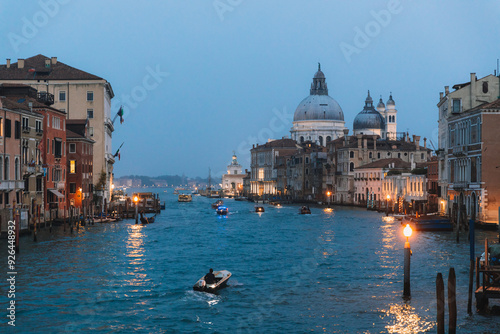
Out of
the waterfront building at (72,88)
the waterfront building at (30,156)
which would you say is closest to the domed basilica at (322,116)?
the waterfront building at (72,88)

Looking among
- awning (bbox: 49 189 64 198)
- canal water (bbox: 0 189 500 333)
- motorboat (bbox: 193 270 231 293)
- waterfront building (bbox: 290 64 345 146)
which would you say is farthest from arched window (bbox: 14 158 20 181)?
waterfront building (bbox: 290 64 345 146)

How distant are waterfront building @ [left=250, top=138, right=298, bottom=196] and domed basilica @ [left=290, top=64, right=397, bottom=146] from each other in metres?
6.02

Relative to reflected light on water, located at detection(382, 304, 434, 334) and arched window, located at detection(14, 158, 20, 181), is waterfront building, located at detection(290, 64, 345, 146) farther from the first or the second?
reflected light on water, located at detection(382, 304, 434, 334)

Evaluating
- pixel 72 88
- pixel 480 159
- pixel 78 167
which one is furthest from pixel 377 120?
pixel 480 159

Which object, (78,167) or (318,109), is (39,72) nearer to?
(78,167)

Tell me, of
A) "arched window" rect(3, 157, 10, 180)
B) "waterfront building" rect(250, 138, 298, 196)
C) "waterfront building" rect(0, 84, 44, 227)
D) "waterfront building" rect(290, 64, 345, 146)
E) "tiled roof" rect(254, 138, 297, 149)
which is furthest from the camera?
"waterfront building" rect(290, 64, 345, 146)

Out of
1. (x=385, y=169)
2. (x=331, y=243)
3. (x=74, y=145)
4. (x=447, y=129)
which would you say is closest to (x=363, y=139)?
(x=385, y=169)

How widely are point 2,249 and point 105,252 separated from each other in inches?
169

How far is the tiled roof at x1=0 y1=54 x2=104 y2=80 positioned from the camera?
61.6 meters

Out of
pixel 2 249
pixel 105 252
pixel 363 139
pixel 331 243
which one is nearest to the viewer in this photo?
pixel 2 249

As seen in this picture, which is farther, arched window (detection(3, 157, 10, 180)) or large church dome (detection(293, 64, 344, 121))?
large church dome (detection(293, 64, 344, 121))

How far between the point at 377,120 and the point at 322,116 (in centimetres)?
1758

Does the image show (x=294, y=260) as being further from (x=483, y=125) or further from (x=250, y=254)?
(x=483, y=125)

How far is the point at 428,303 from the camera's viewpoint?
66.7 ft
